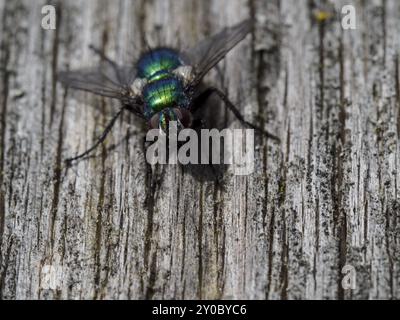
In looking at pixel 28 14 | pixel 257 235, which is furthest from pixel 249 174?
pixel 28 14

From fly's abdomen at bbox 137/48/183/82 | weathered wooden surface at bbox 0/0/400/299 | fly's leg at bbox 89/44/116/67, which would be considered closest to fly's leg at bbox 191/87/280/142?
weathered wooden surface at bbox 0/0/400/299

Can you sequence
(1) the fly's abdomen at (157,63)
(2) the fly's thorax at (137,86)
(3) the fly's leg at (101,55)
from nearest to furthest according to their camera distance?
1. (2) the fly's thorax at (137,86)
2. (1) the fly's abdomen at (157,63)
3. (3) the fly's leg at (101,55)

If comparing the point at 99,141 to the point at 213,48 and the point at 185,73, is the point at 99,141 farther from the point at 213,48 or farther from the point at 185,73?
the point at 213,48

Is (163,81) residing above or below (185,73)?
below

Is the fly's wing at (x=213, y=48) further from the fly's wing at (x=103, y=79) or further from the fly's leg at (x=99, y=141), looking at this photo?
the fly's leg at (x=99, y=141)

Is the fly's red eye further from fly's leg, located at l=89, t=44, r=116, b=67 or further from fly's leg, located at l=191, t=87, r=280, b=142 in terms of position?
fly's leg, located at l=89, t=44, r=116, b=67

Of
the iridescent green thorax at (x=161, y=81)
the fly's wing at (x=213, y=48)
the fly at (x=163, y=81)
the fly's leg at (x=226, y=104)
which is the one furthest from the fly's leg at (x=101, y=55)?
the fly's leg at (x=226, y=104)

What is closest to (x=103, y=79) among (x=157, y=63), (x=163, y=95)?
(x=157, y=63)
